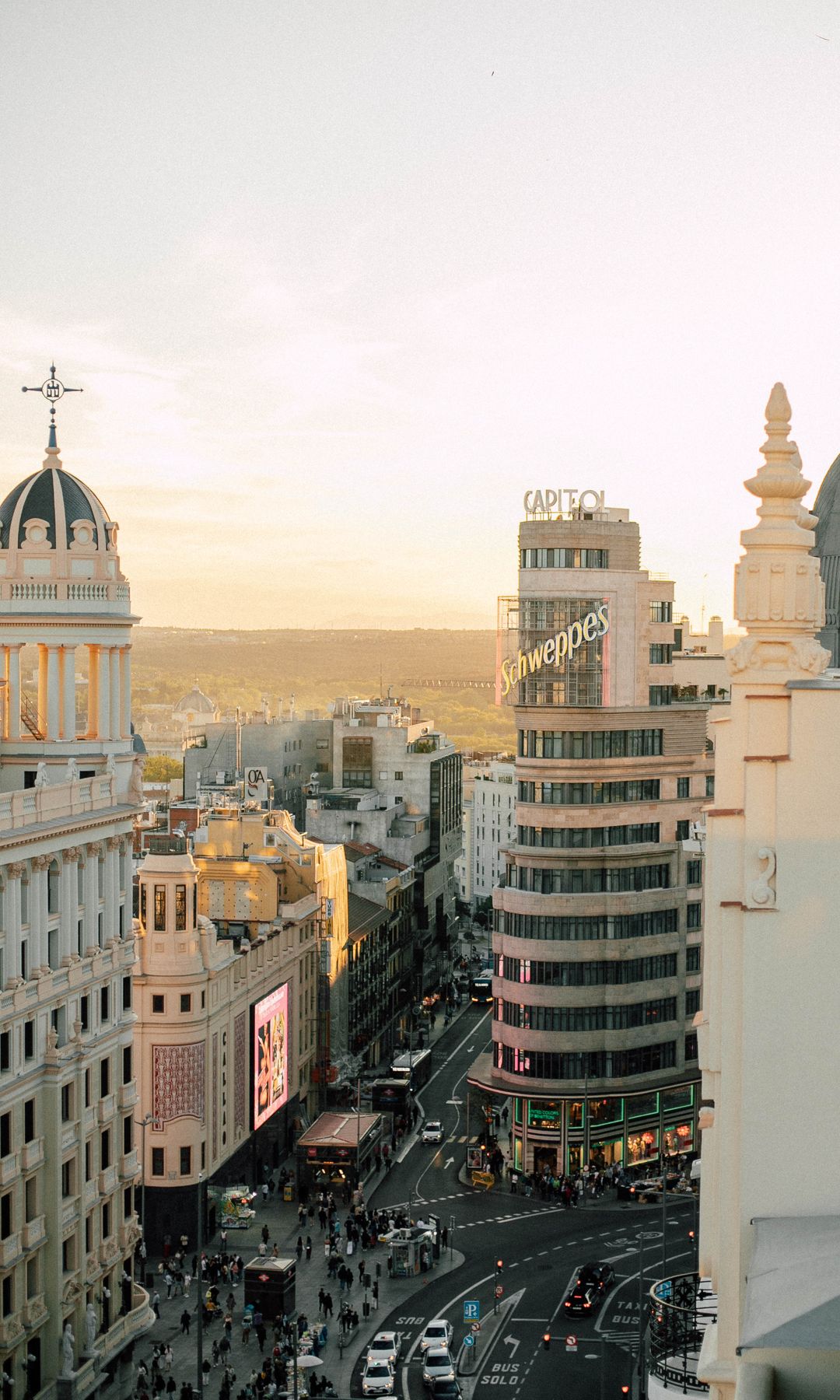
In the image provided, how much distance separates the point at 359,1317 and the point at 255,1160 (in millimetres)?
24331

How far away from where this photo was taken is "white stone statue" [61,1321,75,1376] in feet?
216

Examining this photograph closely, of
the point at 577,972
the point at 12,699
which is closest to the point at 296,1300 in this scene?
the point at 577,972

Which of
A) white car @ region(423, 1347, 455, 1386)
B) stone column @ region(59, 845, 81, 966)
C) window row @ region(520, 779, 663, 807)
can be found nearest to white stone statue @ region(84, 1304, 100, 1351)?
stone column @ region(59, 845, 81, 966)

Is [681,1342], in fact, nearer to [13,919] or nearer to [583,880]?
[13,919]

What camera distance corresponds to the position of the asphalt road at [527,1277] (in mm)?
76625

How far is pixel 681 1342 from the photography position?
22344 mm

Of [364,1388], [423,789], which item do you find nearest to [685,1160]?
[364,1388]

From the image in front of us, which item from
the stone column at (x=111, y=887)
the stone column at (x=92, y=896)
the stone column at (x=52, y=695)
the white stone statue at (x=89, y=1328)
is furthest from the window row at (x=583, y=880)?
the white stone statue at (x=89, y=1328)

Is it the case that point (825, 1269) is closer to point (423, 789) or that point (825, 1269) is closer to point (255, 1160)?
point (255, 1160)

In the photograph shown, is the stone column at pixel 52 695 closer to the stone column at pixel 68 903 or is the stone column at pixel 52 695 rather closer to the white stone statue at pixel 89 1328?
the stone column at pixel 68 903

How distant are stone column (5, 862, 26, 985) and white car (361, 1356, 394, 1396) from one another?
22.9 metres

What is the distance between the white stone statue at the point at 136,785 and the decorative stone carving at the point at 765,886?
60.1 meters

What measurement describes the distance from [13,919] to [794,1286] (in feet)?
175

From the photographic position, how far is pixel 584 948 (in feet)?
364
